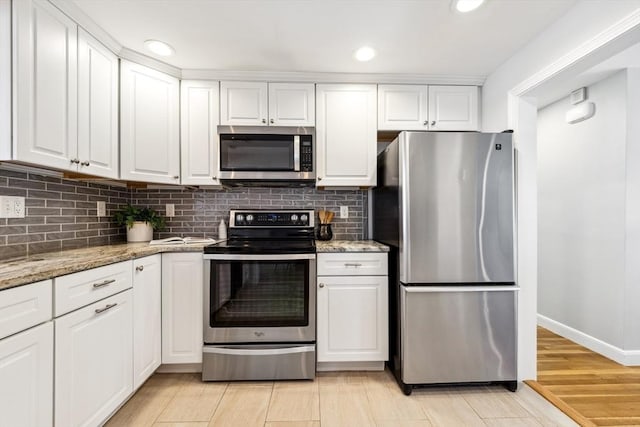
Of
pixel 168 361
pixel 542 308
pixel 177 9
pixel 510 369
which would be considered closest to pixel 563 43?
pixel 510 369

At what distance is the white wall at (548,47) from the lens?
4.65 ft

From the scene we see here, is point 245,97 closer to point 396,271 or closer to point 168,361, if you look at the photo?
point 396,271

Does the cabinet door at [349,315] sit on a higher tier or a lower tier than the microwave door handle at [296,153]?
lower

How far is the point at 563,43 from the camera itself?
1.68 metres

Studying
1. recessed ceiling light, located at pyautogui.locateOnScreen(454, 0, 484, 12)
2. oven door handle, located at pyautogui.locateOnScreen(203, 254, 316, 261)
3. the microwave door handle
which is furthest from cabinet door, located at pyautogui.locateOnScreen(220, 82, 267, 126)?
recessed ceiling light, located at pyautogui.locateOnScreen(454, 0, 484, 12)

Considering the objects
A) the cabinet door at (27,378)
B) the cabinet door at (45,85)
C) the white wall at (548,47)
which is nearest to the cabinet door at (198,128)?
the cabinet door at (45,85)

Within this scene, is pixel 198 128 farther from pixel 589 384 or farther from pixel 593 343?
pixel 593 343

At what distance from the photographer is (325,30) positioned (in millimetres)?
1823

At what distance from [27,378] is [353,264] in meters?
1.68

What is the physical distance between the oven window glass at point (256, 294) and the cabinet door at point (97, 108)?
0.96 meters

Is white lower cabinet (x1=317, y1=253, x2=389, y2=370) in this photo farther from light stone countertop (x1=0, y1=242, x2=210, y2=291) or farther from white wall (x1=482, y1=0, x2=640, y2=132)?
white wall (x1=482, y1=0, x2=640, y2=132)

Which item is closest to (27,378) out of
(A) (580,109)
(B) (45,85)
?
(B) (45,85)

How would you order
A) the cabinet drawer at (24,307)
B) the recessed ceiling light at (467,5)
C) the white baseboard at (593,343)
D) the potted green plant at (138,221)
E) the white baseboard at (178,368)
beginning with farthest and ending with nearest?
the potted green plant at (138,221), the white baseboard at (593,343), the white baseboard at (178,368), the recessed ceiling light at (467,5), the cabinet drawer at (24,307)

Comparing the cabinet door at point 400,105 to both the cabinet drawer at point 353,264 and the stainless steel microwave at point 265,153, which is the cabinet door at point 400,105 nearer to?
the stainless steel microwave at point 265,153
